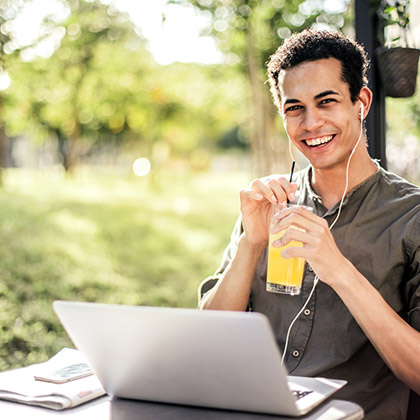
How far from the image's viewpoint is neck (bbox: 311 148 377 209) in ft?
6.95

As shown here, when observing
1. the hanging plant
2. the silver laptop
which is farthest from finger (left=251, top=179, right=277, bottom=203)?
the hanging plant

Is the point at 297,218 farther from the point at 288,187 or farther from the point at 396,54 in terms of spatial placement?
the point at 396,54

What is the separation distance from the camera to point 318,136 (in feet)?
6.73

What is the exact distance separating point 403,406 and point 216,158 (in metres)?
48.6

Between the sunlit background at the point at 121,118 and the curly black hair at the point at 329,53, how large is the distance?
1271 mm

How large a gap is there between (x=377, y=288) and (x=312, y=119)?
58 centimetres

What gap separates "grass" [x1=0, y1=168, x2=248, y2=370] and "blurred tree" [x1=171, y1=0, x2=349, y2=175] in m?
2.14

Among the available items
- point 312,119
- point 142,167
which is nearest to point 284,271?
point 312,119

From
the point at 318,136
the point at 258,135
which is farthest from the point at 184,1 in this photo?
the point at 318,136

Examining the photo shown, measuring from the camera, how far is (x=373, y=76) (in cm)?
308

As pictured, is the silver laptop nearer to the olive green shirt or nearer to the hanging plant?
the olive green shirt

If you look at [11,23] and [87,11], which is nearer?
[11,23]

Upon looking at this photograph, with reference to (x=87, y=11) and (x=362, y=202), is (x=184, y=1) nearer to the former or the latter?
(x=87, y=11)

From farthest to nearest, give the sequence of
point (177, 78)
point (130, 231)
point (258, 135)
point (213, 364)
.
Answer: point (177, 78), point (130, 231), point (258, 135), point (213, 364)
